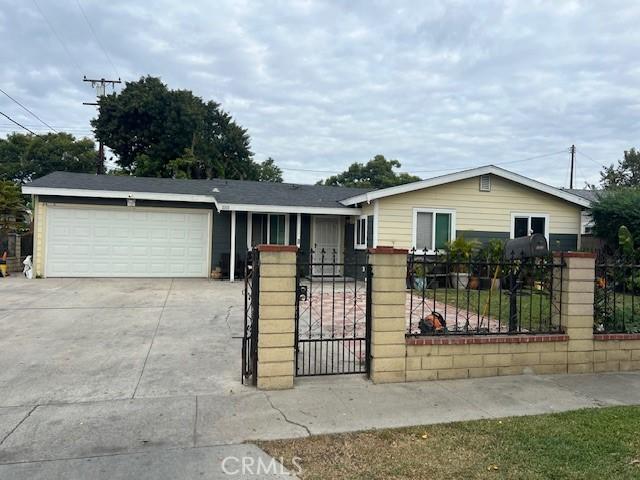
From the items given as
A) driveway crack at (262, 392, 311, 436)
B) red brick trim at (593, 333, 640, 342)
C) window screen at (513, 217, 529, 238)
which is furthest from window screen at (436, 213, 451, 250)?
driveway crack at (262, 392, 311, 436)

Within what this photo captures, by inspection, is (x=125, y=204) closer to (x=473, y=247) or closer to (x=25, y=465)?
(x=473, y=247)

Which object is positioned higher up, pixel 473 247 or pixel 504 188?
pixel 504 188

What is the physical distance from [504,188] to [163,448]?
1350cm

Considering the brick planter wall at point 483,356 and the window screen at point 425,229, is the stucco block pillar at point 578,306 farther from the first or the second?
the window screen at point 425,229

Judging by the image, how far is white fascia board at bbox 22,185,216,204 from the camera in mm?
13547

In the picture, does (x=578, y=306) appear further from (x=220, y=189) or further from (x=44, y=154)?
(x=44, y=154)

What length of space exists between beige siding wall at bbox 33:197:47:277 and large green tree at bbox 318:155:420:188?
31079mm

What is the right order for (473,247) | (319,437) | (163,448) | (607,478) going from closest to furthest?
(607,478) → (163,448) → (319,437) → (473,247)

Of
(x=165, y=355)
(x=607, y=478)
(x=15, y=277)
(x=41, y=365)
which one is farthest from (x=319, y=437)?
(x=15, y=277)

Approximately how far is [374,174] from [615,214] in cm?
3090

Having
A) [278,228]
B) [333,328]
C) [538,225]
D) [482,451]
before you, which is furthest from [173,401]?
[538,225]

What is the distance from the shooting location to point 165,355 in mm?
5734

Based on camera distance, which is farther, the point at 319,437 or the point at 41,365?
the point at 41,365

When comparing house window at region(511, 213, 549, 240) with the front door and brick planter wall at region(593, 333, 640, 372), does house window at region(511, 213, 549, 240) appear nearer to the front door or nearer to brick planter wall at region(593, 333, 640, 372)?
the front door
